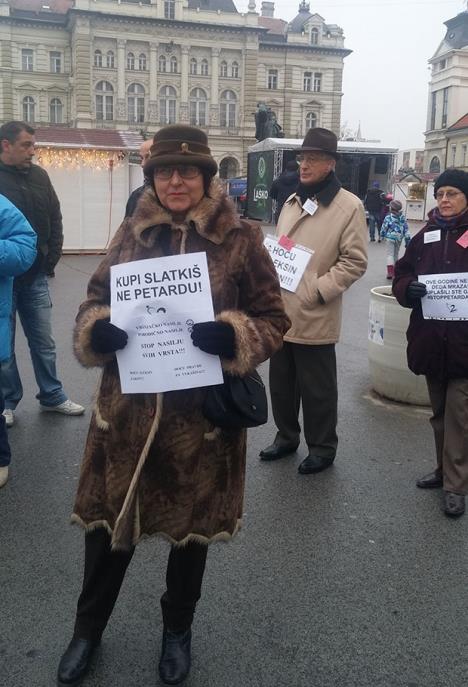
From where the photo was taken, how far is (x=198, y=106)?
70.2m

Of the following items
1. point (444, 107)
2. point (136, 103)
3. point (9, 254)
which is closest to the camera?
point (9, 254)

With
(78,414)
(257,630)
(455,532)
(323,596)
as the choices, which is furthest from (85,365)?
(78,414)

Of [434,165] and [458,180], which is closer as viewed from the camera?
[458,180]

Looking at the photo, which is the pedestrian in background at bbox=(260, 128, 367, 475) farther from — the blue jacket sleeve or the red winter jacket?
the blue jacket sleeve

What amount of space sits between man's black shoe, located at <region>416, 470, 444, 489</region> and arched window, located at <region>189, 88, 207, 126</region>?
6965 centimetres

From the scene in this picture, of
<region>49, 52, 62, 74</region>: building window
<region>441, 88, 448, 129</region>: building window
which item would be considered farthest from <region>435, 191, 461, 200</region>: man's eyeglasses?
<region>441, 88, 448, 129</region>: building window

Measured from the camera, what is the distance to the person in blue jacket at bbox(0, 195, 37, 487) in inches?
150

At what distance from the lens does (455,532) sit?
3686mm

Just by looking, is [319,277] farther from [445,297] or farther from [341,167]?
[341,167]

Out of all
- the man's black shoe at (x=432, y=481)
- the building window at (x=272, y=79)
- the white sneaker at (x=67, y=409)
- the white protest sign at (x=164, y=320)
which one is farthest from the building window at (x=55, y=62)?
the white protest sign at (x=164, y=320)

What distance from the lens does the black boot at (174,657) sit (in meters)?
2.49

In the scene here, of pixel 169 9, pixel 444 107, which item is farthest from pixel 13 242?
pixel 444 107

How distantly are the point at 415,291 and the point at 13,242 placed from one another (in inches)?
89.5

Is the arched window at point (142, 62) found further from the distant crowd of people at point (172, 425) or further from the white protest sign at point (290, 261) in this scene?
the distant crowd of people at point (172, 425)
